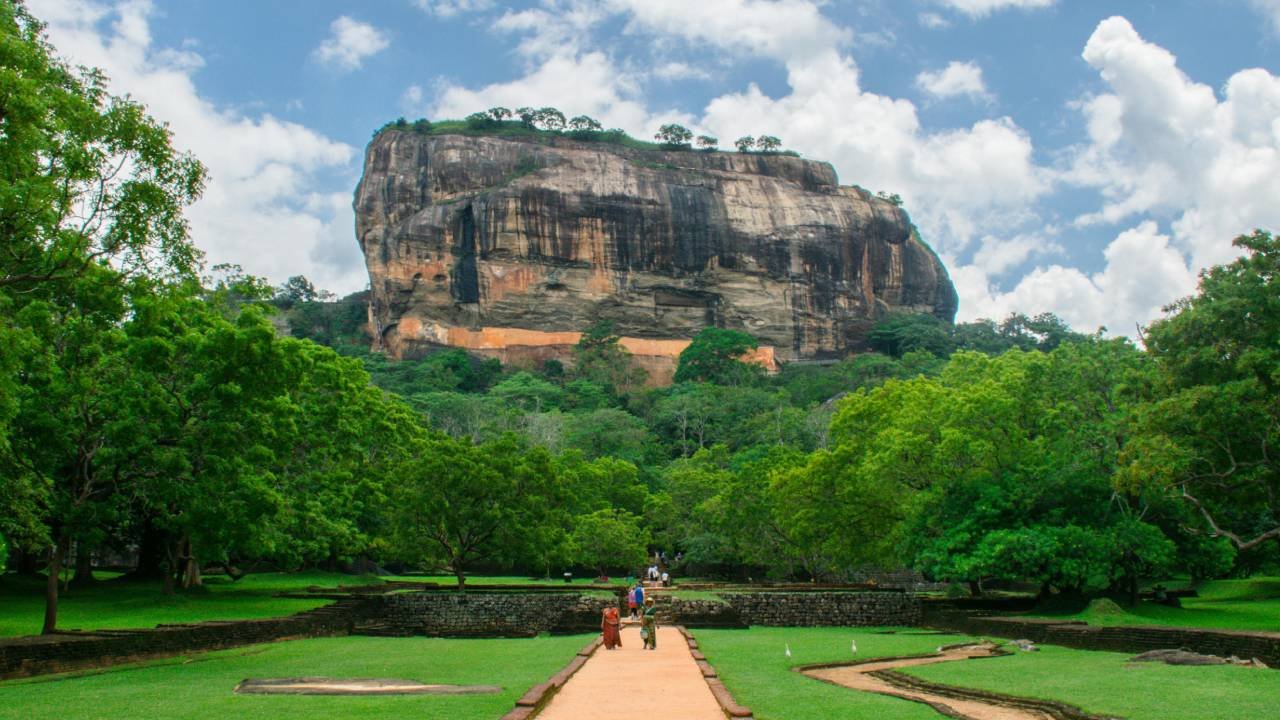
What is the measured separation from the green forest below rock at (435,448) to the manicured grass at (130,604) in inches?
39.0

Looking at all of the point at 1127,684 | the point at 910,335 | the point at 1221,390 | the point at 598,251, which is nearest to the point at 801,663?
the point at 1127,684

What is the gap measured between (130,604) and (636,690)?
16.2 metres

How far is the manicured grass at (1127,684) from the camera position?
32.4 feet

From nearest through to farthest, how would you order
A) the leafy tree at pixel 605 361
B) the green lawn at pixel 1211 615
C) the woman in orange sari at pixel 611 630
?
the woman in orange sari at pixel 611 630, the green lawn at pixel 1211 615, the leafy tree at pixel 605 361

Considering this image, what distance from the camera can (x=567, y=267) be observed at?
94688 mm

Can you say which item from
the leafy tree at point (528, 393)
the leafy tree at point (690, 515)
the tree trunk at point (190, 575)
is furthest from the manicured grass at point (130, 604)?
the leafy tree at point (528, 393)

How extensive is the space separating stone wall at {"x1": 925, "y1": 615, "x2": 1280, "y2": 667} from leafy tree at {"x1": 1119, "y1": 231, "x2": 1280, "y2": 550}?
3.34 m

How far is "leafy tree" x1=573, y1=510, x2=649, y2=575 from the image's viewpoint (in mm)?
37281

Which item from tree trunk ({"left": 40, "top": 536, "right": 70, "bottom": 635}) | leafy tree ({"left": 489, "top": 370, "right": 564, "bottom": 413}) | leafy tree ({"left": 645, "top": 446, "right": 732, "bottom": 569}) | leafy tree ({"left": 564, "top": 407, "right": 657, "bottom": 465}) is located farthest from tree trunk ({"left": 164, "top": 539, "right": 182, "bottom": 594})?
leafy tree ({"left": 489, "top": 370, "right": 564, "bottom": 413})

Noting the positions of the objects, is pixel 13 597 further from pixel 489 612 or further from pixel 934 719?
pixel 934 719

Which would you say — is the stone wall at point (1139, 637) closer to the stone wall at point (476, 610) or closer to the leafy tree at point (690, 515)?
the stone wall at point (476, 610)

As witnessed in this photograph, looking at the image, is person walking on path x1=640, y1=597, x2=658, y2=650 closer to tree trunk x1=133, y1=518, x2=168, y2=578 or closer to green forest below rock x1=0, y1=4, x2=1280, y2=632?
green forest below rock x1=0, y1=4, x2=1280, y2=632

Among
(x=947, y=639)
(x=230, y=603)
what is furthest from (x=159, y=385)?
(x=947, y=639)

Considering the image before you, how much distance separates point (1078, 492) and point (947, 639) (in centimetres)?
589
